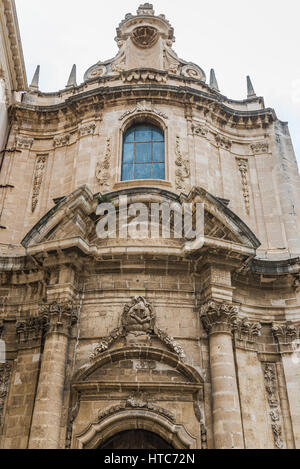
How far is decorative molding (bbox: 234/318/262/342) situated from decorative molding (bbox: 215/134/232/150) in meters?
6.06

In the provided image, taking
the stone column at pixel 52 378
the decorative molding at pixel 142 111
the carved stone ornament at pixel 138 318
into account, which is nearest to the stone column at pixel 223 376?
the carved stone ornament at pixel 138 318

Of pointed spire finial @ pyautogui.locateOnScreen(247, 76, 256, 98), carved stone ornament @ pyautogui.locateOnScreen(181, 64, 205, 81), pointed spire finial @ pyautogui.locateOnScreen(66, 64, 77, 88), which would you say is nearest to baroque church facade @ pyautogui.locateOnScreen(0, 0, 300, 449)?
carved stone ornament @ pyautogui.locateOnScreen(181, 64, 205, 81)

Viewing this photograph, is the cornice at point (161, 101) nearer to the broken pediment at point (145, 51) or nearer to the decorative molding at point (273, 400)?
the broken pediment at point (145, 51)

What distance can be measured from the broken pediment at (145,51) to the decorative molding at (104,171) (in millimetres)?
3759

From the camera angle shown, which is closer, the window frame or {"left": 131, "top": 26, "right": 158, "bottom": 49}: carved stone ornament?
the window frame

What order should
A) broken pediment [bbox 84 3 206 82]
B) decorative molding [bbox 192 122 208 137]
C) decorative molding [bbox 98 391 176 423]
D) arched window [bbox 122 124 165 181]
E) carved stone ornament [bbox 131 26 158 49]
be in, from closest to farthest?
decorative molding [bbox 98 391 176 423], arched window [bbox 122 124 165 181], decorative molding [bbox 192 122 208 137], broken pediment [bbox 84 3 206 82], carved stone ornament [bbox 131 26 158 49]

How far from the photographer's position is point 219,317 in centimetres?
962

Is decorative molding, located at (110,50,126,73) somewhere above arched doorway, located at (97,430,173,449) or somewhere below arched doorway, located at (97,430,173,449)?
above

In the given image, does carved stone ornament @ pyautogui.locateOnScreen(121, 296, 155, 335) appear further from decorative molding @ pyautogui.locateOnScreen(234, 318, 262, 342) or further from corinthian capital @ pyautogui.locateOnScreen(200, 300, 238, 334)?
decorative molding @ pyautogui.locateOnScreen(234, 318, 262, 342)

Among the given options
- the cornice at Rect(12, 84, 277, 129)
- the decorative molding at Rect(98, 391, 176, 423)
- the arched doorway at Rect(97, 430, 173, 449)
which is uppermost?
the cornice at Rect(12, 84, 277, 129)

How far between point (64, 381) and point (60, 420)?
749 millimetres

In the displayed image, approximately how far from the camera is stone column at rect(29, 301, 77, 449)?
835 centimetres

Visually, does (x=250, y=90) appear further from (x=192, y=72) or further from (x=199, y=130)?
(x=199, y=130)
